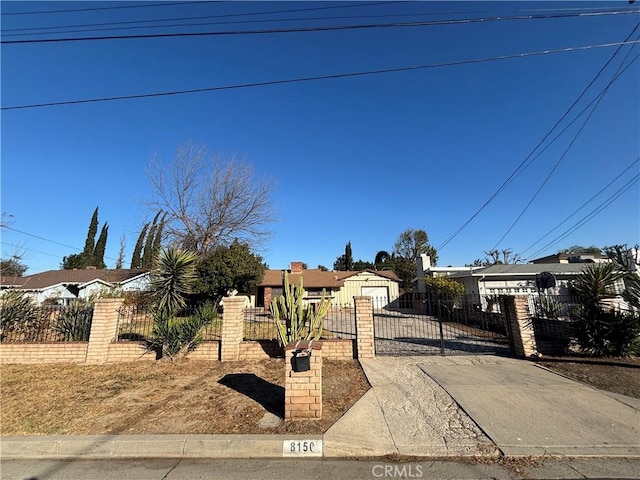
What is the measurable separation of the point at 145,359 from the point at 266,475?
6247 millimetres

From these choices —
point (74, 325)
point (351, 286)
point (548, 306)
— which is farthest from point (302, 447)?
point (351, 286)

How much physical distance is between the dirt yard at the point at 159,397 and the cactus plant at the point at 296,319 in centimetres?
77

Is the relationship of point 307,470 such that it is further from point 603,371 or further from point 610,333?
point 610,333

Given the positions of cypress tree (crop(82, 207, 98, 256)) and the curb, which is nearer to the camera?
the curb

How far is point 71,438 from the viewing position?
410cm

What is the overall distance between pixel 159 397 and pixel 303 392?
3.00 metres

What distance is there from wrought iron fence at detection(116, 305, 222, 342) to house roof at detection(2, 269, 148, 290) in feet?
61.0

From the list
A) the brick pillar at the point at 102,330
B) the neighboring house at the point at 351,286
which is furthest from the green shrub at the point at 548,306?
the neighboring house at the point at 351,286

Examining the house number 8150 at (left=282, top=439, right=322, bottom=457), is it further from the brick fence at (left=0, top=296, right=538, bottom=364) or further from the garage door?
the garage door

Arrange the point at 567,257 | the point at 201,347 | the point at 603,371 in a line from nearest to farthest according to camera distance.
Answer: the point at 603,371
the point at 201,347
the point at 567,257

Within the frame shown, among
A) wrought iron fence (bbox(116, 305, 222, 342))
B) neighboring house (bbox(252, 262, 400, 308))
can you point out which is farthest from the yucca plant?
neighboring house (bbox(252, 262, 400, 308))

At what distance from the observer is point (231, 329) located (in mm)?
8102

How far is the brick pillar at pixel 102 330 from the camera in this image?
313 inches

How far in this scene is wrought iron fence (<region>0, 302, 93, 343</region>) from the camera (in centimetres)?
859
